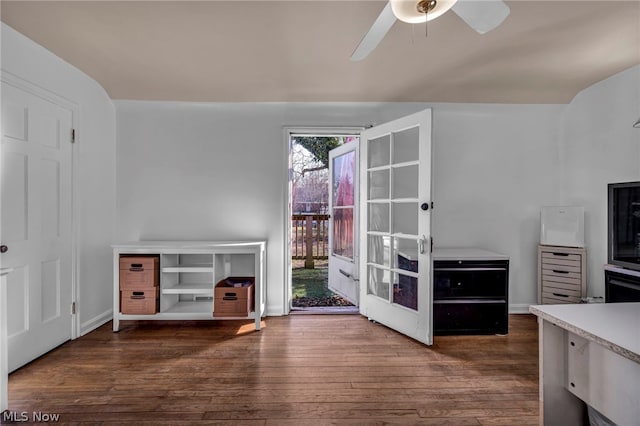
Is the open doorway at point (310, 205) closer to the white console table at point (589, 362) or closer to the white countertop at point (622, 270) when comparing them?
the white countertop at point (622, 270)

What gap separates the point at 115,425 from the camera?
156 centimetres

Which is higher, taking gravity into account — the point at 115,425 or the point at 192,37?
the point at 192,37

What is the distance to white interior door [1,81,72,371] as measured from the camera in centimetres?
202

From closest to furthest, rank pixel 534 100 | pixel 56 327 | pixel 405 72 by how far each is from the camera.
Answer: pixel 56 327 < pixel 405 72 < pixel 534 100

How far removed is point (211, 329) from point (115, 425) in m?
1.24

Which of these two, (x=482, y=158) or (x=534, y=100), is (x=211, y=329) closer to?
(x=482, y=158)

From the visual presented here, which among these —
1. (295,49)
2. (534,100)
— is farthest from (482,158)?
(295,49)

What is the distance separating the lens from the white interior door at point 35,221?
2.02m

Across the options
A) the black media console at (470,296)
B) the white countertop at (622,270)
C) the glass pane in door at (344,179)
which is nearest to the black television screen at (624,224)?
the white countertop at (622,270)

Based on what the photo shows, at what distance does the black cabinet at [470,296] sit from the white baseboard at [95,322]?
10.4 feet

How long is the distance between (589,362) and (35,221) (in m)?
3.33

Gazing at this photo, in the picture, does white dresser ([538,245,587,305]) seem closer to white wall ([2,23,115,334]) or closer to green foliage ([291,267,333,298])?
green foliage ([291,267,333,298])

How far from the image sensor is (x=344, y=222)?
3.80 metres

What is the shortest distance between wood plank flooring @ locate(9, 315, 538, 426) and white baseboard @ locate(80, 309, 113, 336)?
73 millimetres
